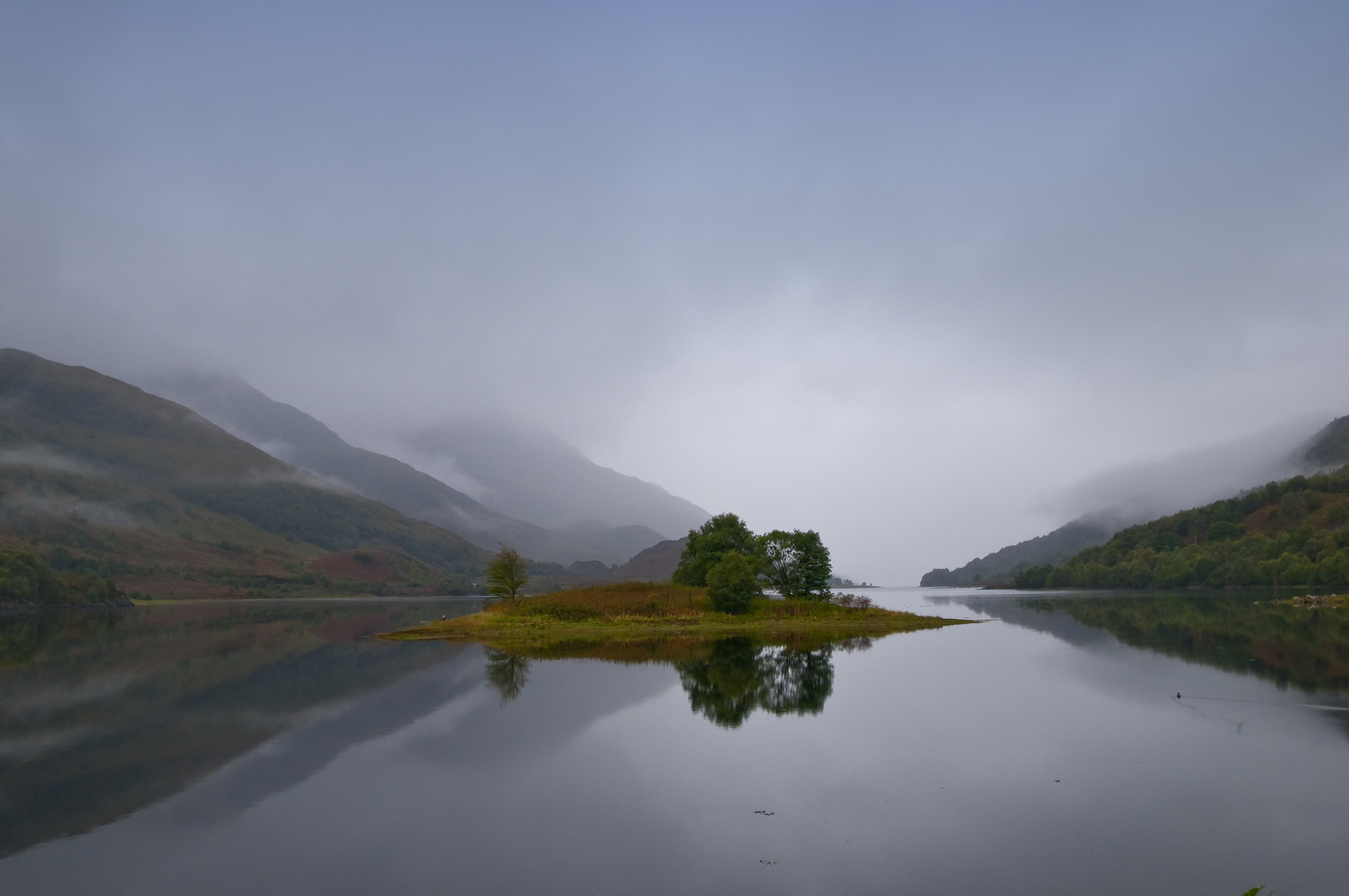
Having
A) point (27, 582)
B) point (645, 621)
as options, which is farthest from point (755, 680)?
point (27, 582)

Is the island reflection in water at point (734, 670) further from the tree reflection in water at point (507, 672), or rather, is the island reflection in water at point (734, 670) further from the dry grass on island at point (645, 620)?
the dry grass on island at point (645, 620)

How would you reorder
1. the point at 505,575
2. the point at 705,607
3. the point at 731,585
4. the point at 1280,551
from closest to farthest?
the point at 731,585 < the point at 705,607 < the point at 505,575 < the point at 1280,551

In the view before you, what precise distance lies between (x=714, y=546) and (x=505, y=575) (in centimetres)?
2508

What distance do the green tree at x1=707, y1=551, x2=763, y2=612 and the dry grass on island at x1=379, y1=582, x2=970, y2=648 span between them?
102 centimetres

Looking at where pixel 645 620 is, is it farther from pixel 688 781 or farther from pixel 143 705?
pixel 688 781

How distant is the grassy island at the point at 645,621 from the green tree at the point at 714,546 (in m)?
4.41

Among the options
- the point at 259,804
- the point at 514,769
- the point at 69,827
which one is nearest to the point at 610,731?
the point at 514,769

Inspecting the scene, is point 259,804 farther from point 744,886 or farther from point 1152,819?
point 1152,819

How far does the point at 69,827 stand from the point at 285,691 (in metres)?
21.0

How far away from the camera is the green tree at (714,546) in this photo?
9006cm

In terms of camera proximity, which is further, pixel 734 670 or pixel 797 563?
pixel 797 563

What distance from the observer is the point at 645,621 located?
7225cm

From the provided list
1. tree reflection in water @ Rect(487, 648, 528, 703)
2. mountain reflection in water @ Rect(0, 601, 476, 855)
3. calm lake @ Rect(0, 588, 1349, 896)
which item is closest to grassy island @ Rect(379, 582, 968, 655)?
tree reflection in water @ Rect(487, 648, 528, 703)

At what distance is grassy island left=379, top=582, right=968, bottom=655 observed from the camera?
211ft
